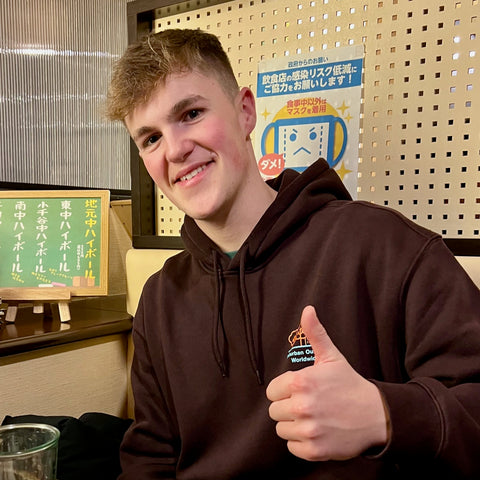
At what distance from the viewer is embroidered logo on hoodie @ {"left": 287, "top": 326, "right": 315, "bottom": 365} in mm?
1001

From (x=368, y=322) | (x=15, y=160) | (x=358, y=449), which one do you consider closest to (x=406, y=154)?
(x=368, y=322)

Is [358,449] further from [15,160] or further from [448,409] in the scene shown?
[15,160]

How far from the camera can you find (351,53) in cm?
141

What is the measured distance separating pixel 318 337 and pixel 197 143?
0.54 metres

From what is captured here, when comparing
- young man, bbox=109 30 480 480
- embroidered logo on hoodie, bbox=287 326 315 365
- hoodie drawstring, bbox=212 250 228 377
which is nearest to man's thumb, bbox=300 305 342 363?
young man, bbox=109 30 480 480

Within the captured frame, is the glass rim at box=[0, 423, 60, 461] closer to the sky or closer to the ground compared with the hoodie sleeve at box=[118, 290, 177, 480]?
closer to the sky

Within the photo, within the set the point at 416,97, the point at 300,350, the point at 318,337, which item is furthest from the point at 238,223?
the point at 416,97

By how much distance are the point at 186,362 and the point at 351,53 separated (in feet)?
3.09

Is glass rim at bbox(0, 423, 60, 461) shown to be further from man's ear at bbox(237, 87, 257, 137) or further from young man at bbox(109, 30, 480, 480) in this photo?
man's ear at bbox(237, 87, 257, 137)

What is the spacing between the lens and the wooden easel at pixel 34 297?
65.2 inches

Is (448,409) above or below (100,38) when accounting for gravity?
below

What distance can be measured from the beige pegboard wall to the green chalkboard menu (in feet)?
2.88

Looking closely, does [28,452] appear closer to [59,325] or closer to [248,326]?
[248,326]

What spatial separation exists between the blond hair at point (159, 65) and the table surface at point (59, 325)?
2.28 ft
